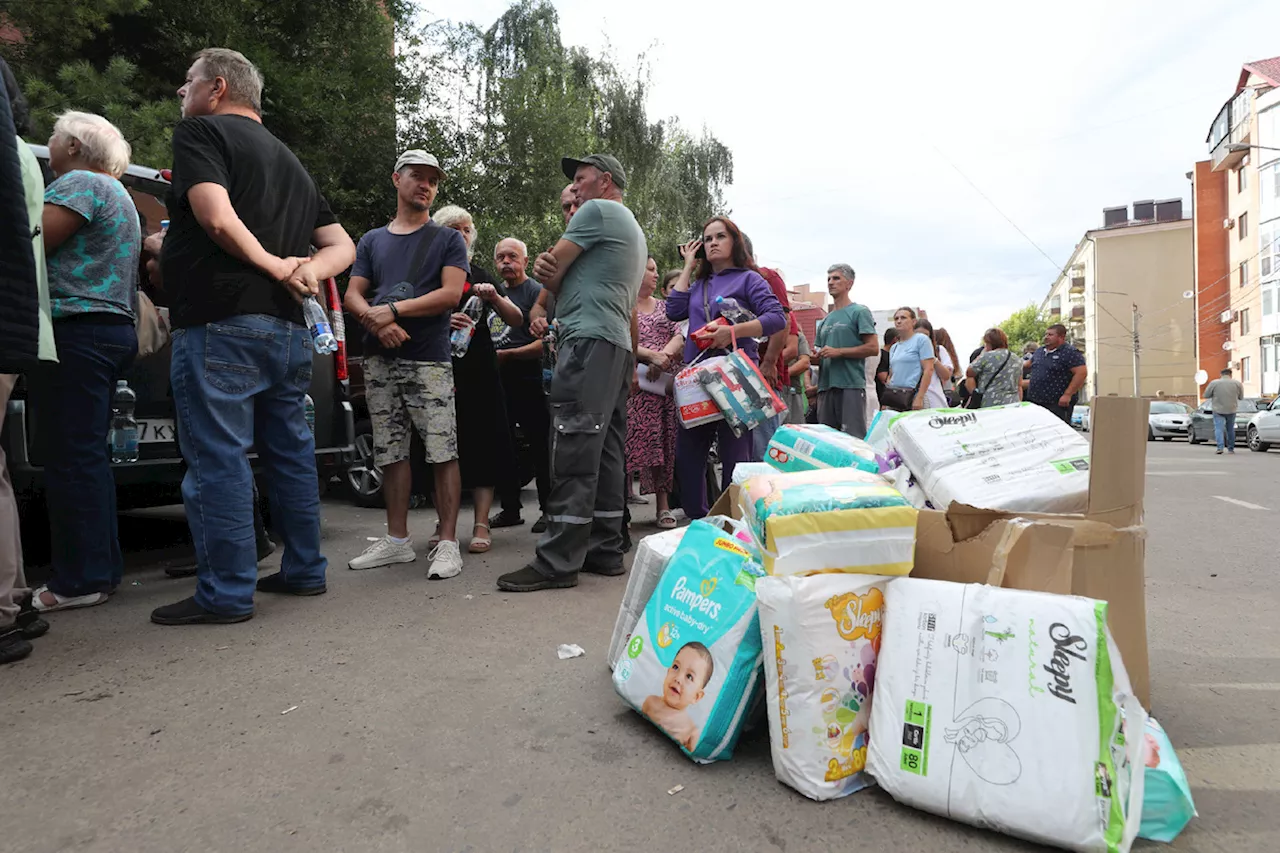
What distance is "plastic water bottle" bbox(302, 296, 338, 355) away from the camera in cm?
343

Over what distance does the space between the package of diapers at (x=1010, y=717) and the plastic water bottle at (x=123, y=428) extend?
3.53 meters

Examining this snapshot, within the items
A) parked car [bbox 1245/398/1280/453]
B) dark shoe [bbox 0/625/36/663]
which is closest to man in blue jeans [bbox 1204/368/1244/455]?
parked car [bbox 1245/398/1280/453]

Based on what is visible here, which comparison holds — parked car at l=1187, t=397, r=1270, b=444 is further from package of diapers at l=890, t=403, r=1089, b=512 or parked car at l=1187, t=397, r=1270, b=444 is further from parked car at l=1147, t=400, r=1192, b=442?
package of diapers at l=890, t=403, r=1089, b=512

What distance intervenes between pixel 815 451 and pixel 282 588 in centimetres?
238

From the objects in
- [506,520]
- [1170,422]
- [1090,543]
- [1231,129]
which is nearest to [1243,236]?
[1231,129]

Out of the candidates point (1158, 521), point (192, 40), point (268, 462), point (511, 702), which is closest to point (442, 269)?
point (268, 462)

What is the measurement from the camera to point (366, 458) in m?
6.52

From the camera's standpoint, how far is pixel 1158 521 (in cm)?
611

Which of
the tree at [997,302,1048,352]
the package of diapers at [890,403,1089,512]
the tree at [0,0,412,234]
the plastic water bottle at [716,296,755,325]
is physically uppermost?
the tree at [997,302,1048,352]

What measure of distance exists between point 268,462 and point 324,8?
10.1 metres

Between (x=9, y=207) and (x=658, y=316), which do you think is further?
(x=658, y=316)

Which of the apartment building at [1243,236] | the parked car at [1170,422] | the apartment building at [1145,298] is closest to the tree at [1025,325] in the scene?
the apartment building at [1145,298]

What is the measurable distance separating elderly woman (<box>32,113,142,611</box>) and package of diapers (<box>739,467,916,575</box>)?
284cm

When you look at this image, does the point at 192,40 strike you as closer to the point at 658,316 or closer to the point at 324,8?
the point at 324,8
